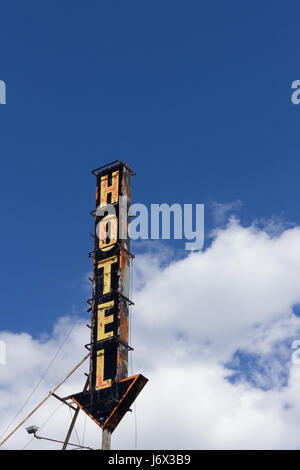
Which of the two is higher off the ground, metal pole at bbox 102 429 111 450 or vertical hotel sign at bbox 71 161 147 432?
vertical hotel sign at bbox 71 161 147 432

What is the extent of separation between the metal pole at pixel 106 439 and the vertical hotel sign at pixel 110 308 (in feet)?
0.72

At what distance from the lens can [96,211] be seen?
143 feet

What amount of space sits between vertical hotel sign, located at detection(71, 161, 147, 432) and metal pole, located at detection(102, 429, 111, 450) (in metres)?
0.22

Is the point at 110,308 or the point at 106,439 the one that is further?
the point at 110,308

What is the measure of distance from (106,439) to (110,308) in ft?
20.9

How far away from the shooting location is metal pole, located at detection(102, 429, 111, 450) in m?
36.4

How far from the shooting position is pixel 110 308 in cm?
3994

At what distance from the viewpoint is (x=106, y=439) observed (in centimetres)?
3653

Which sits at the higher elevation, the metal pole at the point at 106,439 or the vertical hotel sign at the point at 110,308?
the vertical hotel sign at the point at 110,308

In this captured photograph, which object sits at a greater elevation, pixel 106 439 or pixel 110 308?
pixel 110 308

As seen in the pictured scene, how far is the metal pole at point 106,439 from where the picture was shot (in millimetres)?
36366
